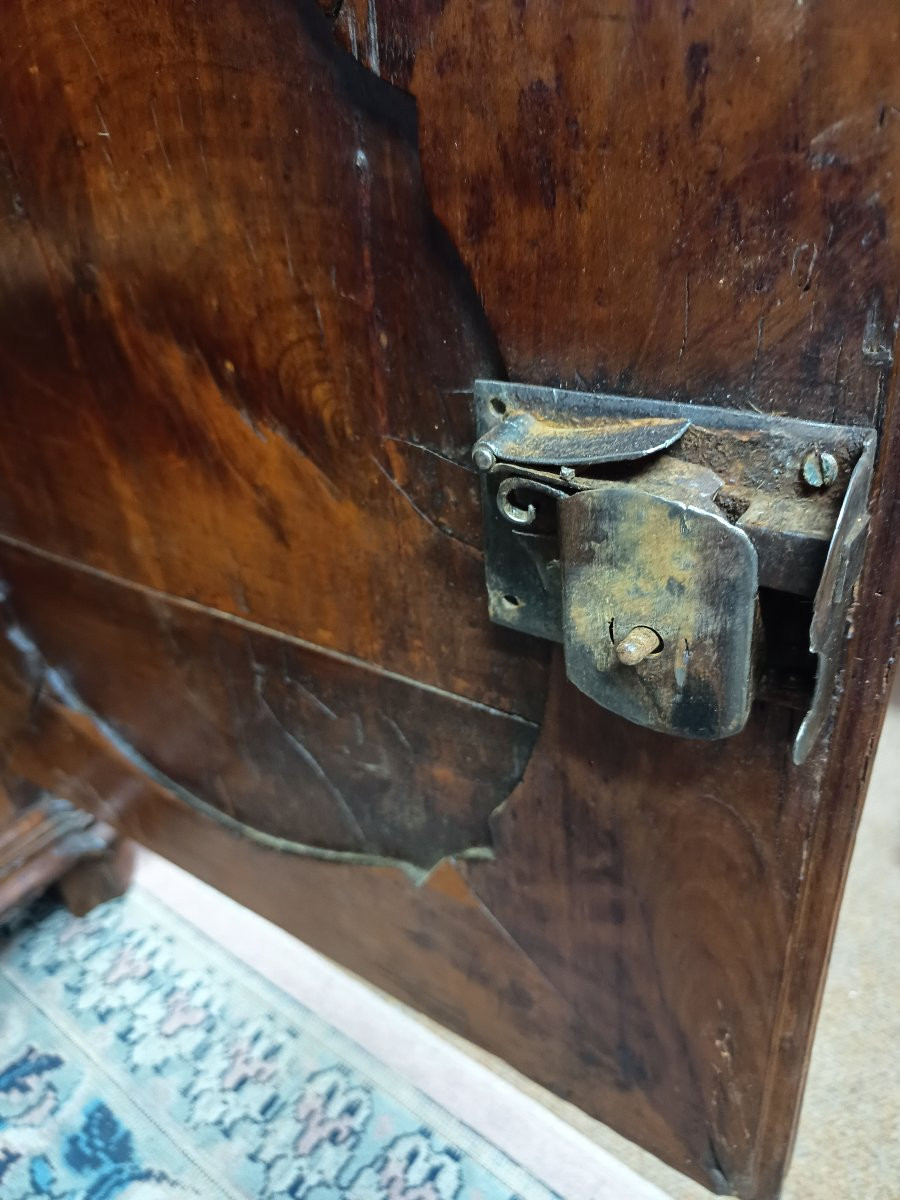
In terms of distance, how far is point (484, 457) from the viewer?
11.2 inches

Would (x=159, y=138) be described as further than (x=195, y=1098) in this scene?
No

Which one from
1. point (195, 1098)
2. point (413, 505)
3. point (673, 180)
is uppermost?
point (673, 180)

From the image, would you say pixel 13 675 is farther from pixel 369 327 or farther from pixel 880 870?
pixel 880 870

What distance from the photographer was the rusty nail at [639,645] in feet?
0.88

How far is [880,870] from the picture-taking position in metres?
0.90

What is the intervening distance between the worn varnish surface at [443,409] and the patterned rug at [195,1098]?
0.40 feet

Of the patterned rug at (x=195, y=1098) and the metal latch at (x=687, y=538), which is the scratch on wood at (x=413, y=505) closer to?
the metal latch at (x=687, y=538)

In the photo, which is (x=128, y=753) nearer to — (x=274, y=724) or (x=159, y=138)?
(x=274, y=724)

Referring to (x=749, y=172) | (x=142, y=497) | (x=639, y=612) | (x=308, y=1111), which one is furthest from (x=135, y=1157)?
A: (x=749, y=172)

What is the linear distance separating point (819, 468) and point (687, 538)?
0.14 ft

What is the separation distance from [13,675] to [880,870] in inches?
33.6

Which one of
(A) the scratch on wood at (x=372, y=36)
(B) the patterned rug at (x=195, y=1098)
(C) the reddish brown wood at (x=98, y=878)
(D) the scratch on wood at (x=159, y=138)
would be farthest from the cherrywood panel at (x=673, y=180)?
(C) the reddish brown wood at (x=98, y=878)

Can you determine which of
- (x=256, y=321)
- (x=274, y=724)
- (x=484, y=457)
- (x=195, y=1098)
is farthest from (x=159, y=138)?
(x=195, y=1098)

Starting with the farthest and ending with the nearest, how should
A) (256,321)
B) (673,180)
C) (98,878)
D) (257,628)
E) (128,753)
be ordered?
(98,878) < (128,753) < (257,628) < (256,321) < (673,180)
